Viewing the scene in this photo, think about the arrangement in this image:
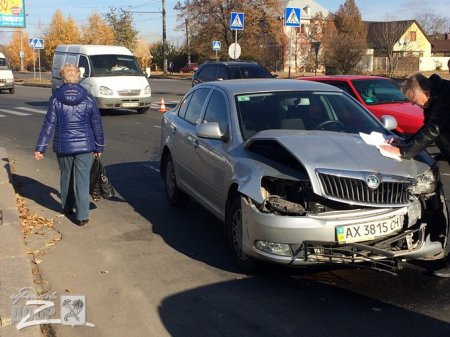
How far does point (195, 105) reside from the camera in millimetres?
6793

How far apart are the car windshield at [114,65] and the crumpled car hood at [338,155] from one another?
14873mm

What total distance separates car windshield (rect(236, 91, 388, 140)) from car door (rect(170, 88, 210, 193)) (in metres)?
0.80

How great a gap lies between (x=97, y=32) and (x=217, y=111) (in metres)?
68.8

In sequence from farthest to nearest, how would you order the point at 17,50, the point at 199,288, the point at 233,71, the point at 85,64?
the point at 17,50 → the point at 85,64 → the point at 233,71 → the point at 199,288

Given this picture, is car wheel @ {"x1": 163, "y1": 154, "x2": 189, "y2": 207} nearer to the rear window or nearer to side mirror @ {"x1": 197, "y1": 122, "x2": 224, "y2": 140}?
side mirror @ {"x1": 197, "y1": 122, "x2": 224, "y2": 140}

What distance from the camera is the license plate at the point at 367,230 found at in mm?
4207

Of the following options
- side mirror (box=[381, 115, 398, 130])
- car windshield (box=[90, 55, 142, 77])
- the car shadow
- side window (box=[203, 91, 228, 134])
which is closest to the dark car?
car windshield (box=[90, 55, 142, 77])

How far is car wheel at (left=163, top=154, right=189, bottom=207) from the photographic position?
7.13m

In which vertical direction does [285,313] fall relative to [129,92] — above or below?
below

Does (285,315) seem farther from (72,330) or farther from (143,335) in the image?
(72,330)

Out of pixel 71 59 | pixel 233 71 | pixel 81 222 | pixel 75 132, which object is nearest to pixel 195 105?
pixel 75 132

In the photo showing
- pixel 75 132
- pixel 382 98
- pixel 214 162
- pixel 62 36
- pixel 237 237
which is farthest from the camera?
pixel 62 36

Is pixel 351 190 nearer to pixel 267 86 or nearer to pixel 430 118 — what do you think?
pixel 430 118

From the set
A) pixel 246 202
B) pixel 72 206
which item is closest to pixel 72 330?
pixel 246 202
